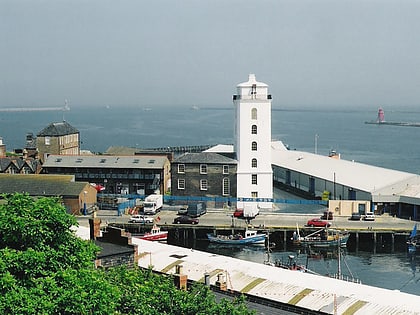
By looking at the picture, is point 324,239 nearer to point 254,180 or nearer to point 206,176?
point 254,180

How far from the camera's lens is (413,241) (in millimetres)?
43094

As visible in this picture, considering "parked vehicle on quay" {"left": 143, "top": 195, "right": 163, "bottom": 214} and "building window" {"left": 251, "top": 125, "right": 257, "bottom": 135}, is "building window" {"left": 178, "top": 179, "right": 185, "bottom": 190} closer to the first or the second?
"parked vehicle on quay" {"left": 143, "top": 195, "right": 163, "bottom": 214}

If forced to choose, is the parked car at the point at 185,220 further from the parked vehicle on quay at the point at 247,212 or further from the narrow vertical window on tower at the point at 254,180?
the narrow vertical window on tower at the point at 254,180

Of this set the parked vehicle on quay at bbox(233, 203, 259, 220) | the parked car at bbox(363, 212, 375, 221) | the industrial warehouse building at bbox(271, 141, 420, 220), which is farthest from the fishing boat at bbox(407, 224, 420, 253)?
the parked vehicle on quay at bbox(233, 203, 259, 220)

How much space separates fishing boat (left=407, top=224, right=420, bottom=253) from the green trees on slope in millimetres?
29036

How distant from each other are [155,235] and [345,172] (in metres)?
21.0

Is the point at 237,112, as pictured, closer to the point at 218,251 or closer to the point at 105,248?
the point at 218,251

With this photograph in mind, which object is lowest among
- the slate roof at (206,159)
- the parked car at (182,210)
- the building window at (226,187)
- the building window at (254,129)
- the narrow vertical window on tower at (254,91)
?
the parked car at (182,210)

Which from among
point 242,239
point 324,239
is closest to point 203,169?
point 242,239

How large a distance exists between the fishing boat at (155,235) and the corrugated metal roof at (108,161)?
11.0 metres

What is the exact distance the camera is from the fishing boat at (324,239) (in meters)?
43.6

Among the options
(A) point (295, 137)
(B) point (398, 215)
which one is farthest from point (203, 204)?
(A) point (295, 137)

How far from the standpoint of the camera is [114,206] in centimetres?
5247

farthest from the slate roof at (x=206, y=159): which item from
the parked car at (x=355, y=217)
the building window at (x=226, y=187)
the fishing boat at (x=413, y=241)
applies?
the fishing boat at (x=413, y=241)
